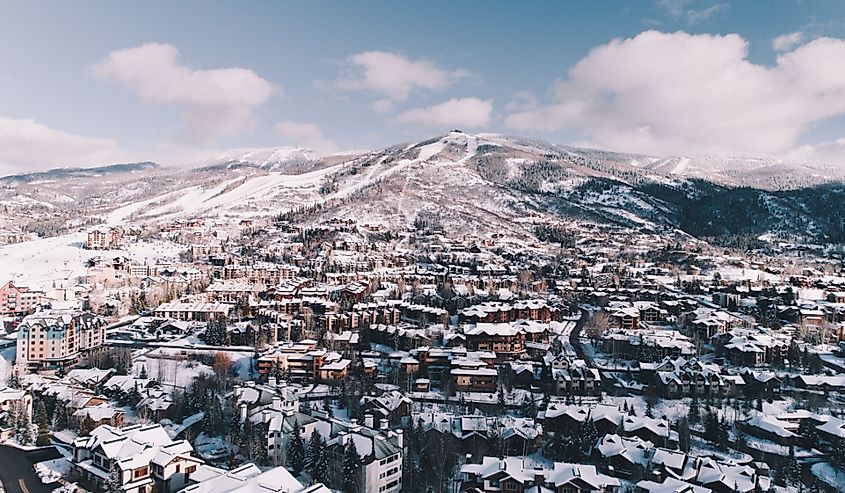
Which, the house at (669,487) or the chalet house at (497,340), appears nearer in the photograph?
the house at (669,487)

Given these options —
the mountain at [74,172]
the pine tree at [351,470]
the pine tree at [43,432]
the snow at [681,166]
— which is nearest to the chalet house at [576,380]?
the pine tree at [351,470]

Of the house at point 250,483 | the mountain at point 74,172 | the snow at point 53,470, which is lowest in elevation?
the snow at point 53,470

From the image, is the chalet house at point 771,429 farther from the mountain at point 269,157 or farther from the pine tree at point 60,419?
the mountain at point 269,157

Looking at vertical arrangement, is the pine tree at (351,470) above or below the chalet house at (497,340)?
below

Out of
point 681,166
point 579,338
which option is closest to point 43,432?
point 579,338

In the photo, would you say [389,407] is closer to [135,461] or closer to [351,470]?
[351,470]

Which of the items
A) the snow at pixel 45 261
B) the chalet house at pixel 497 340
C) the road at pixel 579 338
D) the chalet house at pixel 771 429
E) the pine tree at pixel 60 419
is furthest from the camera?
the snow at pixel 45 261

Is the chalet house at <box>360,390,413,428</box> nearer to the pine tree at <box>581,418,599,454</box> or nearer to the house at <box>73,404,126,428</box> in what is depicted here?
the pine tree at <box>581,418,599,454</box>

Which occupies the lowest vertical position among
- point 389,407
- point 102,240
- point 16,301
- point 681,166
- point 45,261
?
point 389,407
